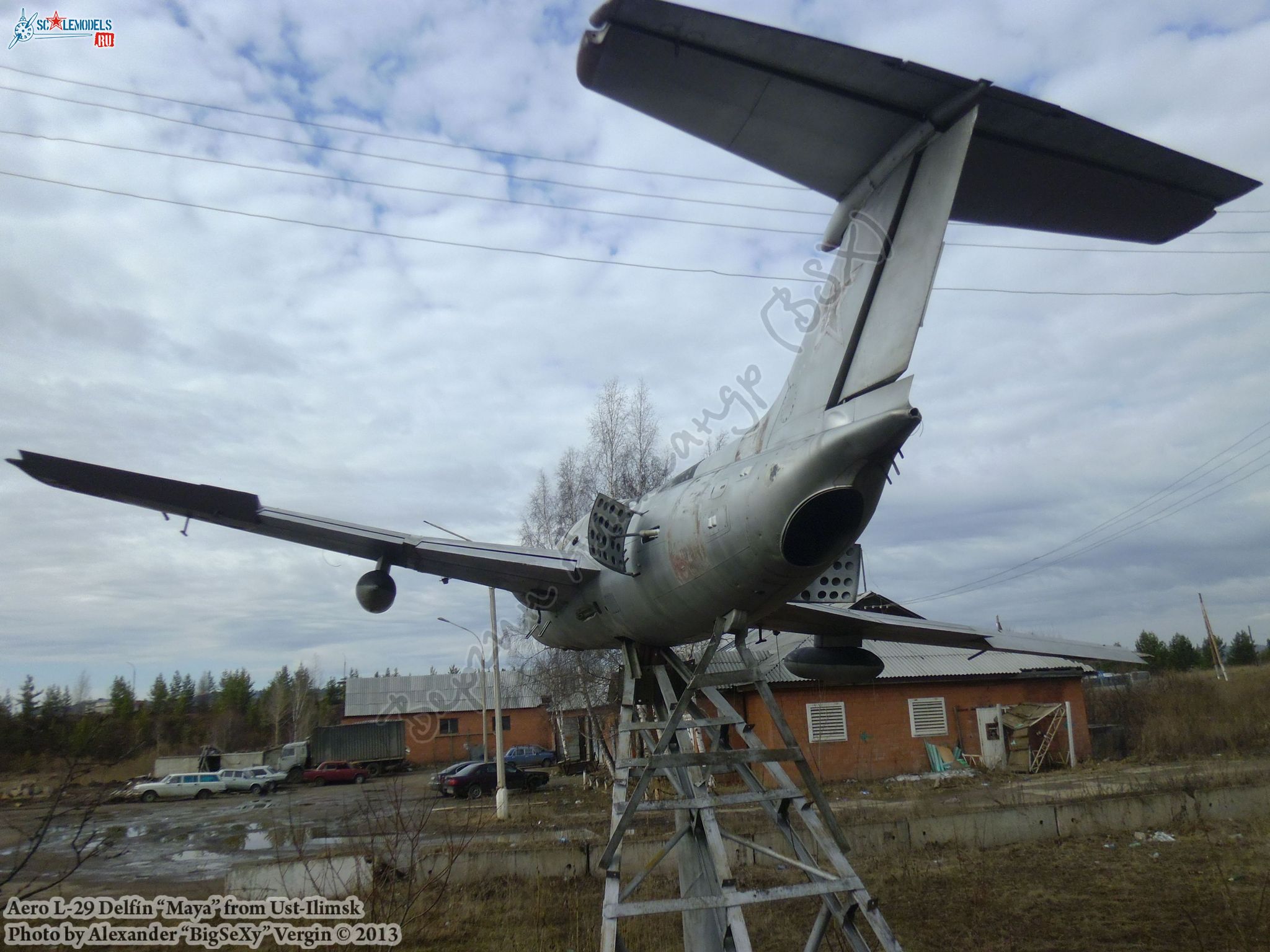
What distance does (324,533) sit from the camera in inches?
278

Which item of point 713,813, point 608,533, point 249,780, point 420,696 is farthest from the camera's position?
point 420,696

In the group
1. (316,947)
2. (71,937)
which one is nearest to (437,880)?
(316,947)

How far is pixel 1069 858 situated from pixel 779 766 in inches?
362

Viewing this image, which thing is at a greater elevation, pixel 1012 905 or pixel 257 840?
pixel 1012 905

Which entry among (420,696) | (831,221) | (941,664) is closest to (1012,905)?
(831,221)

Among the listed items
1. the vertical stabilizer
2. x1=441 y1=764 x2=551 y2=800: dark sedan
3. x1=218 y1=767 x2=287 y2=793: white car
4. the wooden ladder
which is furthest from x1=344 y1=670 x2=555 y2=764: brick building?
the vertical stabilizer

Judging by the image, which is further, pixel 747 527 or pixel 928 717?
pixel 928 717

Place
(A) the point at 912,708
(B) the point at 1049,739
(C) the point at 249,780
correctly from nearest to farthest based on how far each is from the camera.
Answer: (B) the point at 1049,739 → (A) the point at 912,708 → (C) the point at 249,780

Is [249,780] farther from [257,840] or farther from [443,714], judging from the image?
[257,840]

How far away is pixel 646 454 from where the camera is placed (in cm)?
2538

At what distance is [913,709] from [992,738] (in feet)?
9.57

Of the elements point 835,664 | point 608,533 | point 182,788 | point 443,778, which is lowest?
point 182,788

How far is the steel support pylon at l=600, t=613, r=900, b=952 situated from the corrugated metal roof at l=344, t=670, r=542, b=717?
1301 inches

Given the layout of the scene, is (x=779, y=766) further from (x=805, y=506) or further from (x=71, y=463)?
(x=71, y=463)
